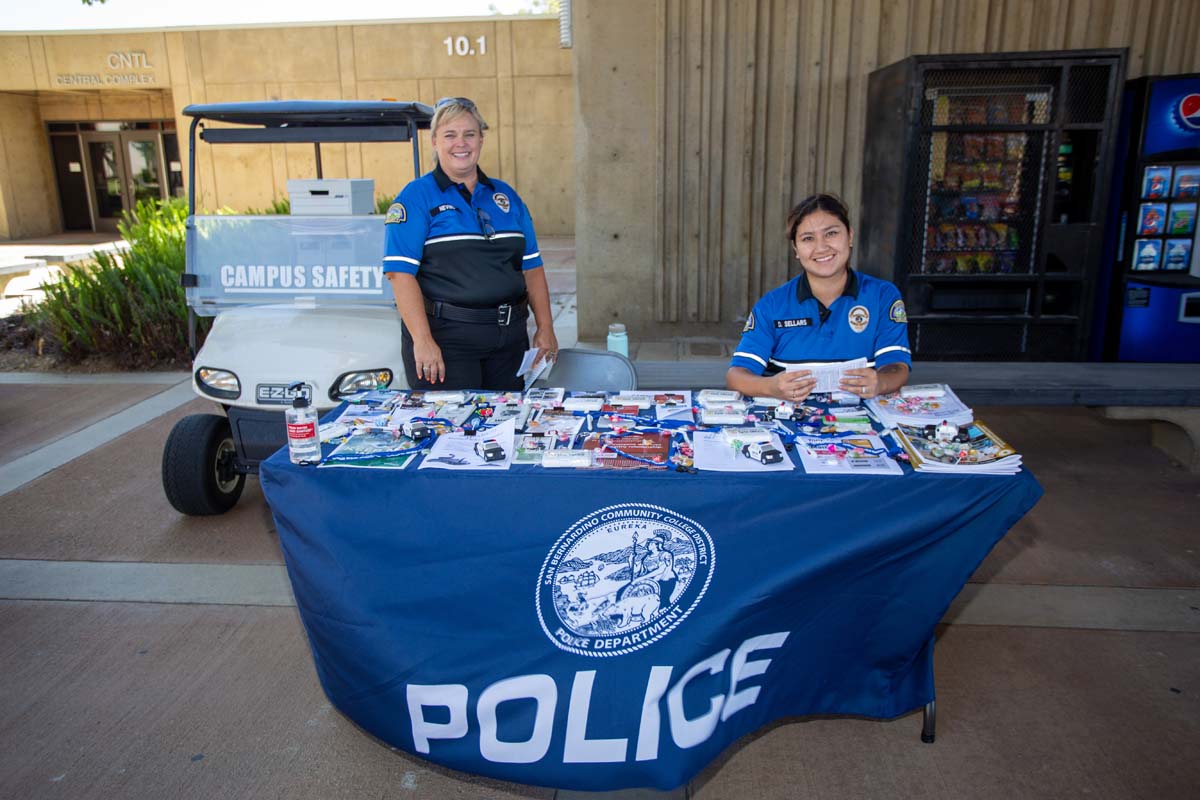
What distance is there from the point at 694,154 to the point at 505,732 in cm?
566

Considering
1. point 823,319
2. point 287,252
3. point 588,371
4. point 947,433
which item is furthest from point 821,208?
point 287,252

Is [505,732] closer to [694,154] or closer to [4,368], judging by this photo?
[694,154]

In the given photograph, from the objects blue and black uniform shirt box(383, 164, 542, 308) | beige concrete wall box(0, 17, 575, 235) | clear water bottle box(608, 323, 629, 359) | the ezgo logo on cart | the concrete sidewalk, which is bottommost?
the concrete sidewalk

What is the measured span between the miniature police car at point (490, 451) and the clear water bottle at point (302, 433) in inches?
18.7

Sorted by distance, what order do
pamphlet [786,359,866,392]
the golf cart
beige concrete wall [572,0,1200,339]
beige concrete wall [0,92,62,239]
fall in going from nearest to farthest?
1. pamphlet [786,359,866,392]
2. the golf cart
3. beige concrete wall [572,0,1200,339]
4. beige concrete wall [0,92,62,239]

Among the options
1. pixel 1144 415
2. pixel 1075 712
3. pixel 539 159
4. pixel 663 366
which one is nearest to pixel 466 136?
pixel 663 366

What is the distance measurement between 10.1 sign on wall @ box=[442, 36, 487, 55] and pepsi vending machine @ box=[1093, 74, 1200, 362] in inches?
555

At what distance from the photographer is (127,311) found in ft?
25.4

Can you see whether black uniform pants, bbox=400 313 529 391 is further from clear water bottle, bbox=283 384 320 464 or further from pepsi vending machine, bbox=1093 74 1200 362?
pepsi vending machine, bbox=1093 74 1200 362

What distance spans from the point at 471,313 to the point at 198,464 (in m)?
1.70

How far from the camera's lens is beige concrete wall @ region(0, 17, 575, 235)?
696 inches

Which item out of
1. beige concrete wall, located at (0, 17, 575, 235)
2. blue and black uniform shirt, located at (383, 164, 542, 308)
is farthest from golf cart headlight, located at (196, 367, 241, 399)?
beige concrete wall, located at (0, 17, 575, 235)

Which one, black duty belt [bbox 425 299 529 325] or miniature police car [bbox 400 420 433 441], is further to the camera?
black duty belt [bbox 425 299 529 325]

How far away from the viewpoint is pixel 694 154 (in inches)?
282
